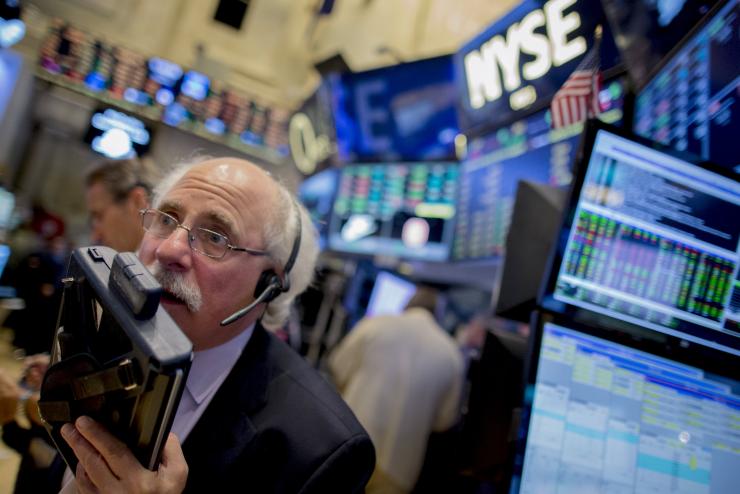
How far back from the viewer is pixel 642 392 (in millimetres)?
1093

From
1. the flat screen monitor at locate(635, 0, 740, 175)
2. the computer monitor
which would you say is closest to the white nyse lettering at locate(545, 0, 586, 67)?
the flat screen monitor at locate(635, 0, 740, 175)

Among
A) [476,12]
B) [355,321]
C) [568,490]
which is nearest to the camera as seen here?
[568,490]

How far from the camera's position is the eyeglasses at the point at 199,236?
119 cm

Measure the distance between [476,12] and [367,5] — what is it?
157cm

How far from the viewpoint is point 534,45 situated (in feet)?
8.04

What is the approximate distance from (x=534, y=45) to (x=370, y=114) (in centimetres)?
203

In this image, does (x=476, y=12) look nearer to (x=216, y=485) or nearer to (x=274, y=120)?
(x=274, y=120)

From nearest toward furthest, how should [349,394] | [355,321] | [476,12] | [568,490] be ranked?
[568,490] < [349,394] < [355,321] < [476,12]

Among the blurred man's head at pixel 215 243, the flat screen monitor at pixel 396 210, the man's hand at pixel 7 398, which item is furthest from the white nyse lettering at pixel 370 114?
the man's hand at pixel 7 398

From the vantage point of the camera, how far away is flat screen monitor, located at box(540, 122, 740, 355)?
112 centimetres

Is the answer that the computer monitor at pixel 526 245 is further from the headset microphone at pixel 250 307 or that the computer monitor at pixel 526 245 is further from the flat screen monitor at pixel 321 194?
the flat screen monitor at pixel 321 194

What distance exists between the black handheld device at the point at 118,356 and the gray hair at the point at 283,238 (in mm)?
558

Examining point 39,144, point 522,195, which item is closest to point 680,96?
point 522,195

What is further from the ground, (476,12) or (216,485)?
(476,12)
